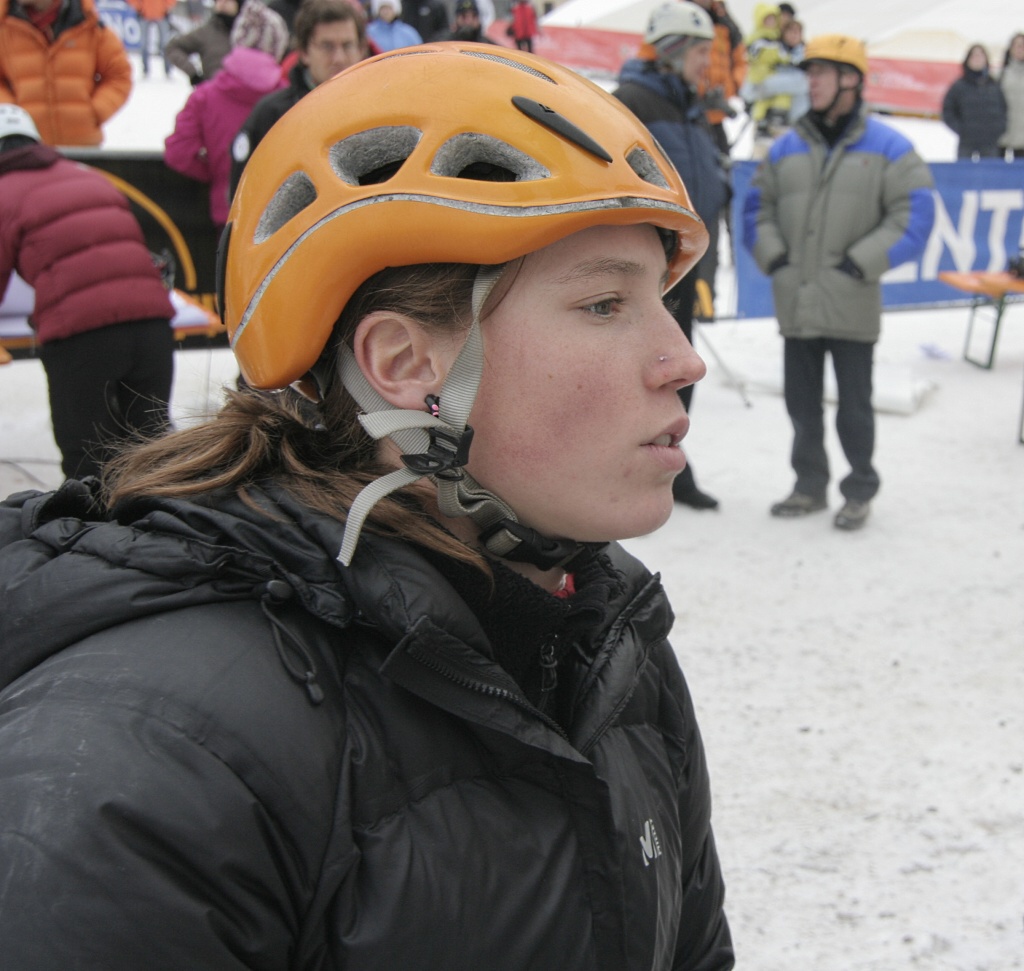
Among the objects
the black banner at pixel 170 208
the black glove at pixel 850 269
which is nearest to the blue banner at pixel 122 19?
the black banner at pixel 170 208

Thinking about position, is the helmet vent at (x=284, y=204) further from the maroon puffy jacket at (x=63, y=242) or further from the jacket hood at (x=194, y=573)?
the maroon puffy jacket at (x=63, y=242)

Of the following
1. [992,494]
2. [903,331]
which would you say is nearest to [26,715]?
[992,494]

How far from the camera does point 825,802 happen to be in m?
3.60

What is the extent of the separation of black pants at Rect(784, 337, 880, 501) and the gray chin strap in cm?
480

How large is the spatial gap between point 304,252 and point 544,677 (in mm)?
651

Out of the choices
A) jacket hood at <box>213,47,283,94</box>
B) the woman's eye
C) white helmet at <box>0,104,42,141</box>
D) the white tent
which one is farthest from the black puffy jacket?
the white tent

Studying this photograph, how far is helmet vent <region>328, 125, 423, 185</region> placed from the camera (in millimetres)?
1424

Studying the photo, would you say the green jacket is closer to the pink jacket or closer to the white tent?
the pink jacket

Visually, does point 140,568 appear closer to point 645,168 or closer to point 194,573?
point 194,573

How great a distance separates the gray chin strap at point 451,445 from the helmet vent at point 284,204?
214 millimetres

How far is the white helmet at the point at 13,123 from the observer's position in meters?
4.41

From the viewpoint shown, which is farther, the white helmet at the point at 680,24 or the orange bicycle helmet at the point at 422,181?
the white helmet at the point at 680,24

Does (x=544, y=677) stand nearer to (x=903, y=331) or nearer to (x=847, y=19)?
(x=903, y=331)

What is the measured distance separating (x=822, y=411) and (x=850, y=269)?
87 cm
